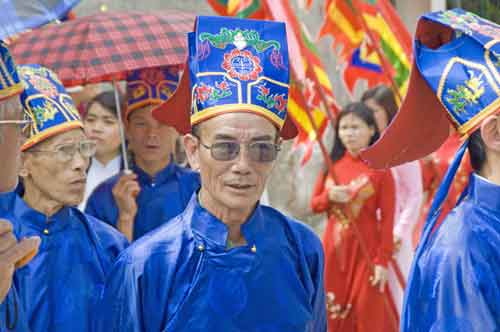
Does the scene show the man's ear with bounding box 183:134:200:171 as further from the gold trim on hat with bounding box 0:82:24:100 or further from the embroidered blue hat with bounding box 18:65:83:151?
the embroidered blue hat with bounding box 18:65:83:151

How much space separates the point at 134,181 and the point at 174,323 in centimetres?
240

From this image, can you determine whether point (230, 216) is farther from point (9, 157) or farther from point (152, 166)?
point (152, 166)

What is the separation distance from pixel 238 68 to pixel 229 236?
595 mm

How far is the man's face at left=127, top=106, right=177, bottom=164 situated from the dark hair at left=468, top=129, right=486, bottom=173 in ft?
8.80

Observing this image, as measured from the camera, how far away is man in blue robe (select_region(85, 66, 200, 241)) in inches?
235

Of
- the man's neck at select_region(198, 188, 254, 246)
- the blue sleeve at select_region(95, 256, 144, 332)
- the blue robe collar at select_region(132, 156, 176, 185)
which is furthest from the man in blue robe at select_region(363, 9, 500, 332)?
the blue robe collar at select_region(132, 156, 176, 185)

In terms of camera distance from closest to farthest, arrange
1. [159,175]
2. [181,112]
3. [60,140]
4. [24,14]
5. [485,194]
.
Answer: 1. [24,14]
2. [485,194]
3. [181,112]
4. [60,140]
5. [159,175]

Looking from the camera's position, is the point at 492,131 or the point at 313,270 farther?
the point at 313,270

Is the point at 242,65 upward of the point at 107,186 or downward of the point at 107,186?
upward

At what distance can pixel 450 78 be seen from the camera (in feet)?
12.4

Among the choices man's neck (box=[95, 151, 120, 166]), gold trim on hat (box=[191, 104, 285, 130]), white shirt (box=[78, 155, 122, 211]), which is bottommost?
white shirt (box=[78, 155, 122, 211])

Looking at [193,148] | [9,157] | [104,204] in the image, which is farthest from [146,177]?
[9,157]

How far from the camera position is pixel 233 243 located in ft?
13.0

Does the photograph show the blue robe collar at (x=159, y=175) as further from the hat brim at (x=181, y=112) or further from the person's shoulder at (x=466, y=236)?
the person's shoulder at (x=466, y=236)
